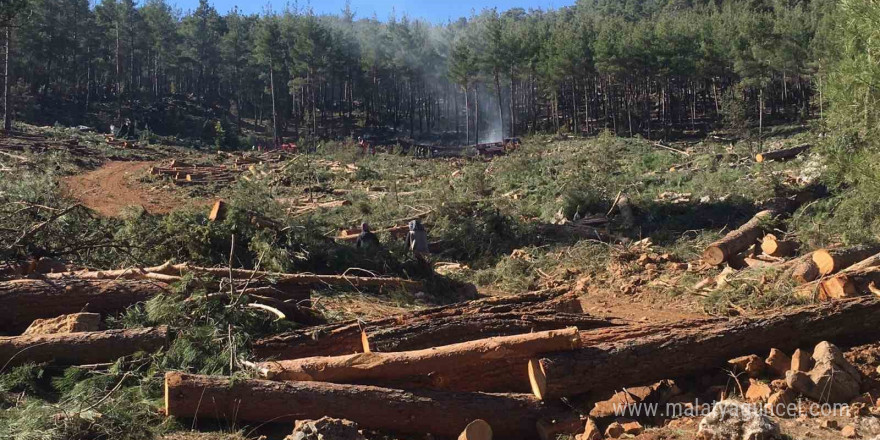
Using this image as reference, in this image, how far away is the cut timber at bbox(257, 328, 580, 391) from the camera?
15.9 feet

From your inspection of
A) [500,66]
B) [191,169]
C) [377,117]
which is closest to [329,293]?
[191,169]

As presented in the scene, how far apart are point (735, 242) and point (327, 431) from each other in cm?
850

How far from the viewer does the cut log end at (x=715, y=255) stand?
33.3ft

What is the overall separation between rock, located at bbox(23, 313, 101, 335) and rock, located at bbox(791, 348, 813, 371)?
574 cm

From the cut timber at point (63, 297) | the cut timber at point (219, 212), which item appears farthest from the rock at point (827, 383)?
the cut timber at point (219, 212)

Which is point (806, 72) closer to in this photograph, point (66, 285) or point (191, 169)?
point (191, 169)

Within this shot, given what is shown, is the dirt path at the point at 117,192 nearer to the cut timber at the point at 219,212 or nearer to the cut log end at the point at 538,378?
the cut timber at the point at 219,212

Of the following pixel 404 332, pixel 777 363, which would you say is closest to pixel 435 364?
pixel 404 332

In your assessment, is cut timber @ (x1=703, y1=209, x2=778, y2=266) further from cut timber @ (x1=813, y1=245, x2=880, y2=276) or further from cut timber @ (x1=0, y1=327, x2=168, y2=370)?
cut timber @ (x1=0, y1=327, x2=168, y2=370)

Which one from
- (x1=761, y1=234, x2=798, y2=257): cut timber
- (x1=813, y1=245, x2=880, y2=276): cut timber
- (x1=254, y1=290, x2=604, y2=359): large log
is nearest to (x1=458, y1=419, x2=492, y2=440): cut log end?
(x1=254, y1=290, x2=604, y2=359): large log

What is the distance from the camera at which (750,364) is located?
16.8ft

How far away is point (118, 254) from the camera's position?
8.79m

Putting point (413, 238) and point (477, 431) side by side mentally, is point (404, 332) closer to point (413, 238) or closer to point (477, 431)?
point (477, 431)

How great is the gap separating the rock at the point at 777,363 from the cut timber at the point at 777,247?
5536mm
